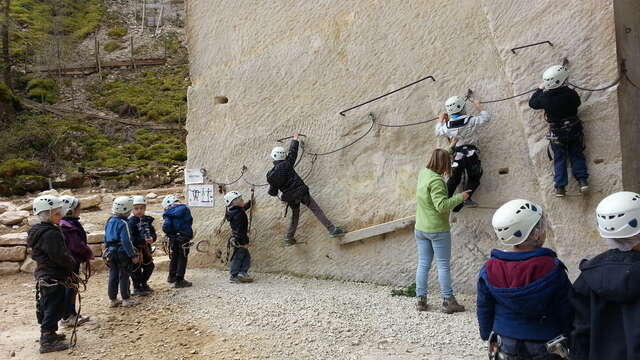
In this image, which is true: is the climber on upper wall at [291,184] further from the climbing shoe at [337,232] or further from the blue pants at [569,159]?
the blue pants at [569,159]

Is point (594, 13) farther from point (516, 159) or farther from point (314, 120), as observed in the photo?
point (314, 120)

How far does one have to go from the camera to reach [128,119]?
2314cm

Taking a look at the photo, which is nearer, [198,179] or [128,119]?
[198,179]

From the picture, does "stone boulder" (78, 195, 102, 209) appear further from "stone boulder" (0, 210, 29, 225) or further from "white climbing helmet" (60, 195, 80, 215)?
"white climbing helmet" (60, 195, 80, 215)

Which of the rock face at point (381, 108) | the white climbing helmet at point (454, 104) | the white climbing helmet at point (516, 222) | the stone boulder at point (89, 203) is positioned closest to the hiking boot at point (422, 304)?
the rock face at point (381, 108)

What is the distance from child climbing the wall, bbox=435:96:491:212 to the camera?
5.55m

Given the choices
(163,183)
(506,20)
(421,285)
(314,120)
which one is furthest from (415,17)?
(163,183)

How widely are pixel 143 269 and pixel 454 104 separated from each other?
4.45m

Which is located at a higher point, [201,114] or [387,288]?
[201,114]

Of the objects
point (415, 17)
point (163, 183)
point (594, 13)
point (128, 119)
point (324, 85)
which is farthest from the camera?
point (128, 119)

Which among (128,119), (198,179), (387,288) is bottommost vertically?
(387,288)

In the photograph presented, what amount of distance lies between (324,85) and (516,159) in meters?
2.82

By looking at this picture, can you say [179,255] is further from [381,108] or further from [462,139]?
[462,139]

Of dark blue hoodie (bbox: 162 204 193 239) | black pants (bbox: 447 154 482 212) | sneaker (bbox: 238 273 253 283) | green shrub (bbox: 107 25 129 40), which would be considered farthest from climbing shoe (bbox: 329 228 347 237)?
green shrub (bbox: 107 25 129 40)
